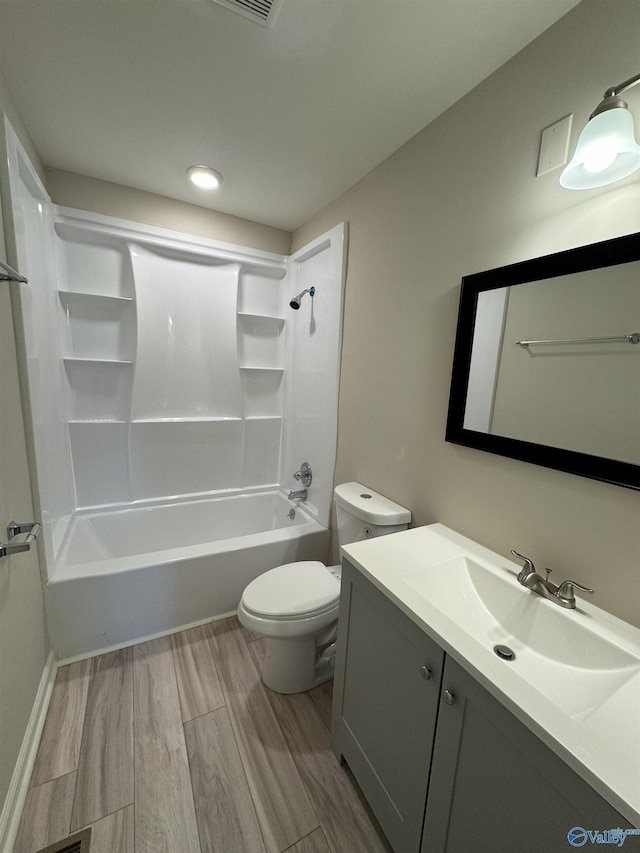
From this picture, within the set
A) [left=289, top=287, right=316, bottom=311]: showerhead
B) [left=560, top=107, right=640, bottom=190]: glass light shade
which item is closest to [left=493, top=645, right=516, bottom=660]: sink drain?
[left=560, top=107, right=640, bottom=190]: glass light shade

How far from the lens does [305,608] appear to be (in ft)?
4.67

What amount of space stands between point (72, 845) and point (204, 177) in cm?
278

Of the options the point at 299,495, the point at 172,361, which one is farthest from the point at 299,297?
the point at 299,495

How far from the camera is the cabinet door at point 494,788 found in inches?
22.0

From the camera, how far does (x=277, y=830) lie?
1.07 meters

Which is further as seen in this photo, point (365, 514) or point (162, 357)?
point (162, 357)

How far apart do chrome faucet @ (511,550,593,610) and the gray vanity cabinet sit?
14.8 inches

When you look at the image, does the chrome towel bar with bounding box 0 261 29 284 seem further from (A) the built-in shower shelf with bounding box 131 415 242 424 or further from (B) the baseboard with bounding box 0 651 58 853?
(B) the baseboard with bounding box 0 651 58 853

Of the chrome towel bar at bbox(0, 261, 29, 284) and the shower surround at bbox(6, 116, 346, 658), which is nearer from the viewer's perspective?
the chrome towel bar at bbox(0, 261, 29, 284)

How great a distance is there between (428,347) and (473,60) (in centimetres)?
94

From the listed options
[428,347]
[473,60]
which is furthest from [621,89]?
[428,347]

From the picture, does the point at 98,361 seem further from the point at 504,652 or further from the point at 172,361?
the point at 504,652

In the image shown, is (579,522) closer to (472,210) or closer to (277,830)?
(472,210)

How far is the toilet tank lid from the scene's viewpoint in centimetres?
Answer: 151
